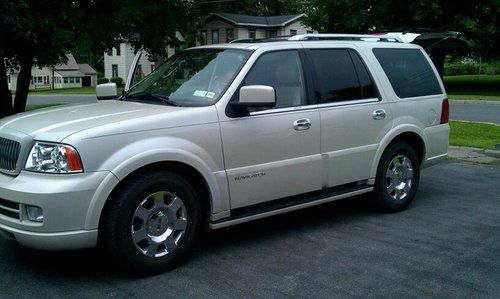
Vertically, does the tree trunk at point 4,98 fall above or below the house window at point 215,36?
below

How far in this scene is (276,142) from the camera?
4941 millimetres

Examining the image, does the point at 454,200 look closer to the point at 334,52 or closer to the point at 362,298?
the point at 334,52

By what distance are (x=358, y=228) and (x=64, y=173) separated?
3063 mm

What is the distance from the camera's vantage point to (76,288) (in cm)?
408

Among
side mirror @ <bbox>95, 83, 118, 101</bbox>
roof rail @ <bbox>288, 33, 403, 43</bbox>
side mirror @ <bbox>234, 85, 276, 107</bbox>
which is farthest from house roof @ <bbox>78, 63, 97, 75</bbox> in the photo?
side mirror @ <bbox>234, 85, 276, 107</bbox>

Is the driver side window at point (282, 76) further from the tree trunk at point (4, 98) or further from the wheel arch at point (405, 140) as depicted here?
the tree trunk at point (4, 98)

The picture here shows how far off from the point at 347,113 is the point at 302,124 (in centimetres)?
66


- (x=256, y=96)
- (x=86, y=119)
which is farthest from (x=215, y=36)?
(x=86, y=119)

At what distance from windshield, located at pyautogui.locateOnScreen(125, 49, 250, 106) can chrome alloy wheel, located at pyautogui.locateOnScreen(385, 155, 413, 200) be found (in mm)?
2240

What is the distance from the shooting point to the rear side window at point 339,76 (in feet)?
17.9

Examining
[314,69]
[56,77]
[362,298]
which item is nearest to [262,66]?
[314,69]

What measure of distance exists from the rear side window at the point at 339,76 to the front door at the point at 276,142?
228 millimetres

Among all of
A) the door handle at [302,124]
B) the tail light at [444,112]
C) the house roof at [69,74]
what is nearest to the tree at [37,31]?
A: the door handle at [302,124]

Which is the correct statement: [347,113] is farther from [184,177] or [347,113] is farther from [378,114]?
[184,177]
